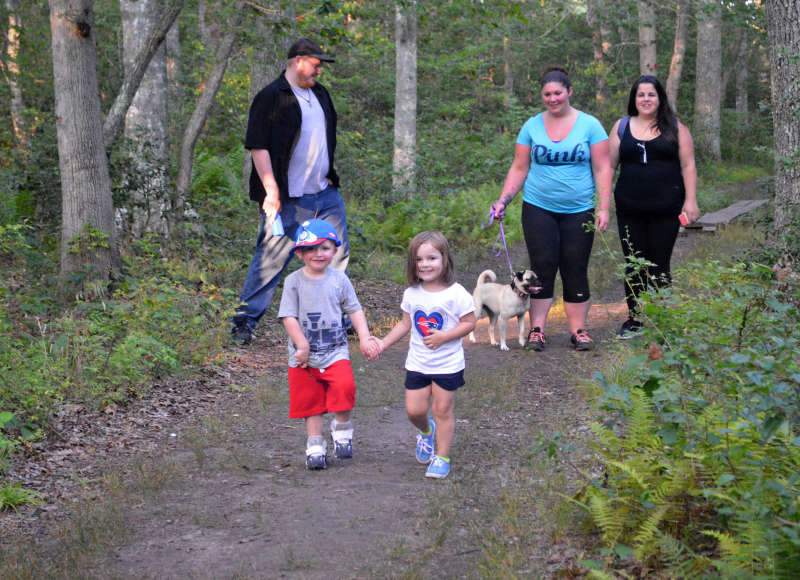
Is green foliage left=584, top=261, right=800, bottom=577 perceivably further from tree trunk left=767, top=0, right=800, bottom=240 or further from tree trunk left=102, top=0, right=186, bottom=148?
tree trunk left=102, top=0, right=186, bottom=148

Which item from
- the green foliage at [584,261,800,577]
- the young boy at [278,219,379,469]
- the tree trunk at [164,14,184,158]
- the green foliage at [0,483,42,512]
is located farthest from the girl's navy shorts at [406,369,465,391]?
the tree trunk at [164,14,184,158]

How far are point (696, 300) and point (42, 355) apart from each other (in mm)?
5227

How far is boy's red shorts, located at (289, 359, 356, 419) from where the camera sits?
5145 mm

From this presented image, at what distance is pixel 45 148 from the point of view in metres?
10.3

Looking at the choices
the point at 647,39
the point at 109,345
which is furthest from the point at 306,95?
the point at 647,39

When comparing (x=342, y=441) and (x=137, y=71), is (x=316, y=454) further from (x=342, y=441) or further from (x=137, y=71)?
(x=137, y=71)

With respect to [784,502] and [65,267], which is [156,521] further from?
[65,267]

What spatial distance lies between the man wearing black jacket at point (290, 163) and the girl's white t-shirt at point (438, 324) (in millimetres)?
3073

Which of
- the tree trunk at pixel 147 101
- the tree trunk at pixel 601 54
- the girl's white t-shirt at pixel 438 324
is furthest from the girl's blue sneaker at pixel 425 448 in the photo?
the tree trunk at pixel 601 54

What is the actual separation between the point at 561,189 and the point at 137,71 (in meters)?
5.00

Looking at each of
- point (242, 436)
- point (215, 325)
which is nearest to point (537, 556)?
point (242, 436)

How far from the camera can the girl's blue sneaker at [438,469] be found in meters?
4.91

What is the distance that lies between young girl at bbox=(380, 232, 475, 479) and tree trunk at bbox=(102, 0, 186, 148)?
5402 mm

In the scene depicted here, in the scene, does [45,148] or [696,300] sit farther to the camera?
[45,148]
